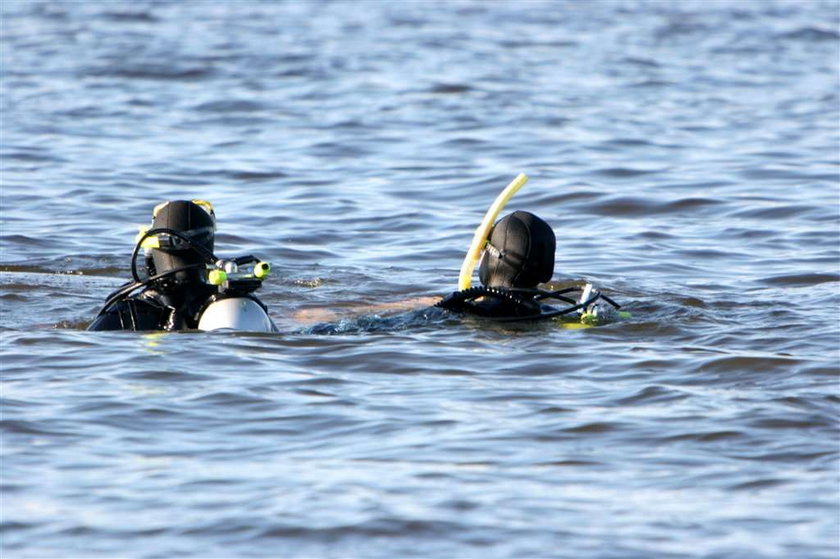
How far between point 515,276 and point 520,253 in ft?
0.48

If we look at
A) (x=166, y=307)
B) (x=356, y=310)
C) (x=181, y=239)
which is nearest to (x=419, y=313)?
(x=356, y=310)

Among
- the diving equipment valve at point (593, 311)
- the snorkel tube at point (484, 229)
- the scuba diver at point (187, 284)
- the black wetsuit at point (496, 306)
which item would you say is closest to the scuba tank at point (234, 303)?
the scuba diver at point (187, 284)

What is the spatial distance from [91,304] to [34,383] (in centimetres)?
252

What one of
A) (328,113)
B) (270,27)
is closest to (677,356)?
(328,113)

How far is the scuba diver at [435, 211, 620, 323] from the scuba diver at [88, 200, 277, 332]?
1.17m

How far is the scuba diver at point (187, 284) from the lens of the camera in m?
6.90

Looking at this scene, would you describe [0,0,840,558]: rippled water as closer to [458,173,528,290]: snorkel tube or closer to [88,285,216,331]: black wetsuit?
[88,285,216,331]: black wetsuit

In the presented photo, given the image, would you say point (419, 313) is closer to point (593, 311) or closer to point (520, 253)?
point (520, 253)

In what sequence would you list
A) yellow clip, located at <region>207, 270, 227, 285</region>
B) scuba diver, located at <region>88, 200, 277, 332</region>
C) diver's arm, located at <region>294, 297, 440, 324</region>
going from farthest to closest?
diver's arm, located at <region>294, 297, 440, 324</region> → scuba diver, located at <region>88, 200, 277, 332</region> → yellow clip, located at <region>207, 270, 227, 285</region>

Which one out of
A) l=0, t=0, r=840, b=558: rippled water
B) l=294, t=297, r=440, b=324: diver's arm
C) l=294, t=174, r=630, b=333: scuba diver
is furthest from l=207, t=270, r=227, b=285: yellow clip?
l=294, t=297, r=440, b=324: diver's arm

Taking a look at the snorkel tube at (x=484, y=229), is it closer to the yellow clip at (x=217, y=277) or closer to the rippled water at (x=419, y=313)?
the rippled water at (x=419, y=313)

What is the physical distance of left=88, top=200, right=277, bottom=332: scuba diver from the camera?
690 centimetres

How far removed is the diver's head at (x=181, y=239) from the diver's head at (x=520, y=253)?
163cm

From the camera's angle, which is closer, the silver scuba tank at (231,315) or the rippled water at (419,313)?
the rippled water at (419,313)
